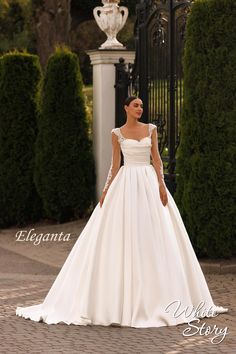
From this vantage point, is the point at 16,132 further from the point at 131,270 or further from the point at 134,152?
the point at 131,270

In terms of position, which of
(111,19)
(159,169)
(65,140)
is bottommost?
(65,140)

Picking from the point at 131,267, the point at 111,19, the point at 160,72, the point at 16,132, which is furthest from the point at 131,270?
the point at 16,132

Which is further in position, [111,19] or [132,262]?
[111,19]

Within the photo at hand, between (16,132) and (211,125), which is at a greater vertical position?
(211,125)

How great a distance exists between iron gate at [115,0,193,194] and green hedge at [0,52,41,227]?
141 centimetres

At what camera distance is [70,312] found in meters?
7.29

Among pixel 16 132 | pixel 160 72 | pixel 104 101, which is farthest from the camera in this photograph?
pixel 16 132

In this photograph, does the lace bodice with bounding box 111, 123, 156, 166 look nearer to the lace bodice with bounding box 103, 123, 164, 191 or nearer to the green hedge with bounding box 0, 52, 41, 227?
the lace bodice with bounding box 103, 123, 164, 191

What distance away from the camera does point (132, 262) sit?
7227mm

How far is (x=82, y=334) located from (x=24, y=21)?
71.4ft

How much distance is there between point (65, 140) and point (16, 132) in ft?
2.90

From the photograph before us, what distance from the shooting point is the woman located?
7.14 m

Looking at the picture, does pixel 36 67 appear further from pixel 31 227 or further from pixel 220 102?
pixel 220 102

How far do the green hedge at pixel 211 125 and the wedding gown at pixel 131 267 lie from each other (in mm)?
2306
